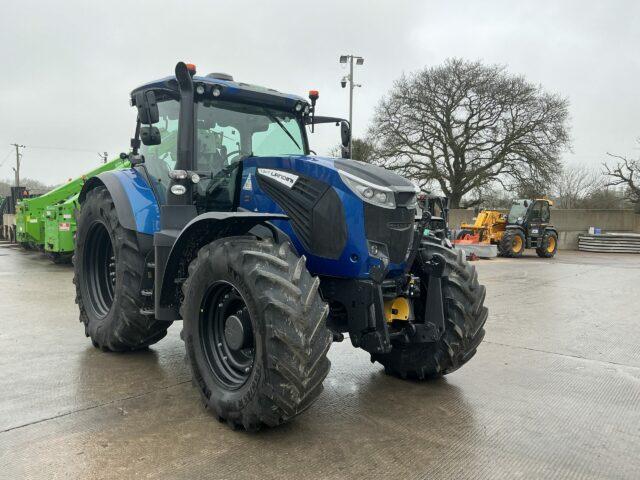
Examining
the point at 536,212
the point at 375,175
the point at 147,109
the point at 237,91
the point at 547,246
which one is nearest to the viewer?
the point at 375,175

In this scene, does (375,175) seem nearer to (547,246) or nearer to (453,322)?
(453,322)

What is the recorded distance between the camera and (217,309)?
3752 millimetres

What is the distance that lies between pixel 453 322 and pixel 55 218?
11303 millimetres

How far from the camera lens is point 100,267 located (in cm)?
564

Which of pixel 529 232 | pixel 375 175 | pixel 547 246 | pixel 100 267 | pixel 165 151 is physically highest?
pixel 165 151

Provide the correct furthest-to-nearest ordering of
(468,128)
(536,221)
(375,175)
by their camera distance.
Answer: (468,128) → (536,221) → (375,175)

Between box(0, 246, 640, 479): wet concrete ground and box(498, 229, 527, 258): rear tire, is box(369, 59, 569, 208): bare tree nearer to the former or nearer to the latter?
box(498, 229, 527, 258): rear tire

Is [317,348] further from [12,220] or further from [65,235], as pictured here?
[12,220]

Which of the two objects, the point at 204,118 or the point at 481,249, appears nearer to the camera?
the point at 204,118

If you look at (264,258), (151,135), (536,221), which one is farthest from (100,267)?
(536,221)

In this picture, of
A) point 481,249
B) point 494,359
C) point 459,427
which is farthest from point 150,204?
point 481,249

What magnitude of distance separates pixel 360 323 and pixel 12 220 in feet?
67.9

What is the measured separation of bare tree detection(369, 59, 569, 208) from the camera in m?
30.2

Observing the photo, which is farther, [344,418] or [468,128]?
[468,128]
